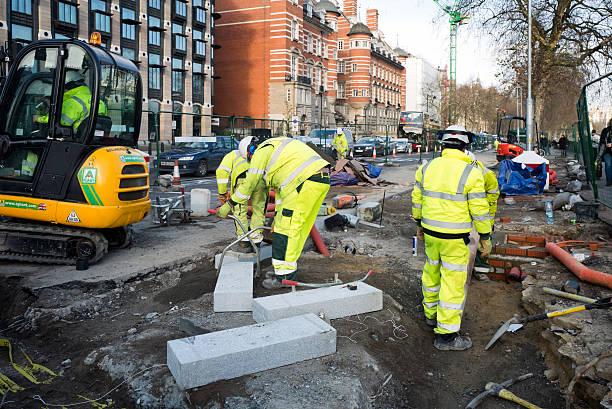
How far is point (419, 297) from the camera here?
593cm

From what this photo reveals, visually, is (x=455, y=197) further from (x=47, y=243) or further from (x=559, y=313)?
(x=47, y=243)

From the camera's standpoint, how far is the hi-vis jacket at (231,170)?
7.19m

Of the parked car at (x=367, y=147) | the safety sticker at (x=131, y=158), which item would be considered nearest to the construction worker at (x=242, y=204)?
the safety sticker at (x=131, y=158)

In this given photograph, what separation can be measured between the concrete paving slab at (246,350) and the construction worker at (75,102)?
4.01 meters

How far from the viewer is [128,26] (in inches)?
1624

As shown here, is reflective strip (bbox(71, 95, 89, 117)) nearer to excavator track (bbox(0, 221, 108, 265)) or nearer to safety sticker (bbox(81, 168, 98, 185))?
safety sticker (bbox(81, 168, 98, 185))

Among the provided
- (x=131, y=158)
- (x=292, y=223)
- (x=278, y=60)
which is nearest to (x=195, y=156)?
(x=131, y=158)

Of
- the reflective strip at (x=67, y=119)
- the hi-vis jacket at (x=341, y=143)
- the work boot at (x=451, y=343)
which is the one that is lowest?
the work boot at (x=451, y=343)

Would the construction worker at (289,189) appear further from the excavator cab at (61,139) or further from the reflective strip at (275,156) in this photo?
the excavator cab at (61,139)

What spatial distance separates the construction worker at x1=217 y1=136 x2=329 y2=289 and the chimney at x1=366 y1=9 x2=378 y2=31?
83622mm

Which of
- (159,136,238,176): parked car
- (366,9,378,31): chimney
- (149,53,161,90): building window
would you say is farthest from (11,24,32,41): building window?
(366,9,378,31): chimney

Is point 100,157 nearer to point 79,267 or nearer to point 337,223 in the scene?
point 79,267

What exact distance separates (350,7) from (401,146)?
46.1 metres

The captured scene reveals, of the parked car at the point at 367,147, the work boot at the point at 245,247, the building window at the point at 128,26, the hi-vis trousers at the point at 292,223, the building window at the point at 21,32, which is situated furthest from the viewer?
the building window at the point at 128,26
